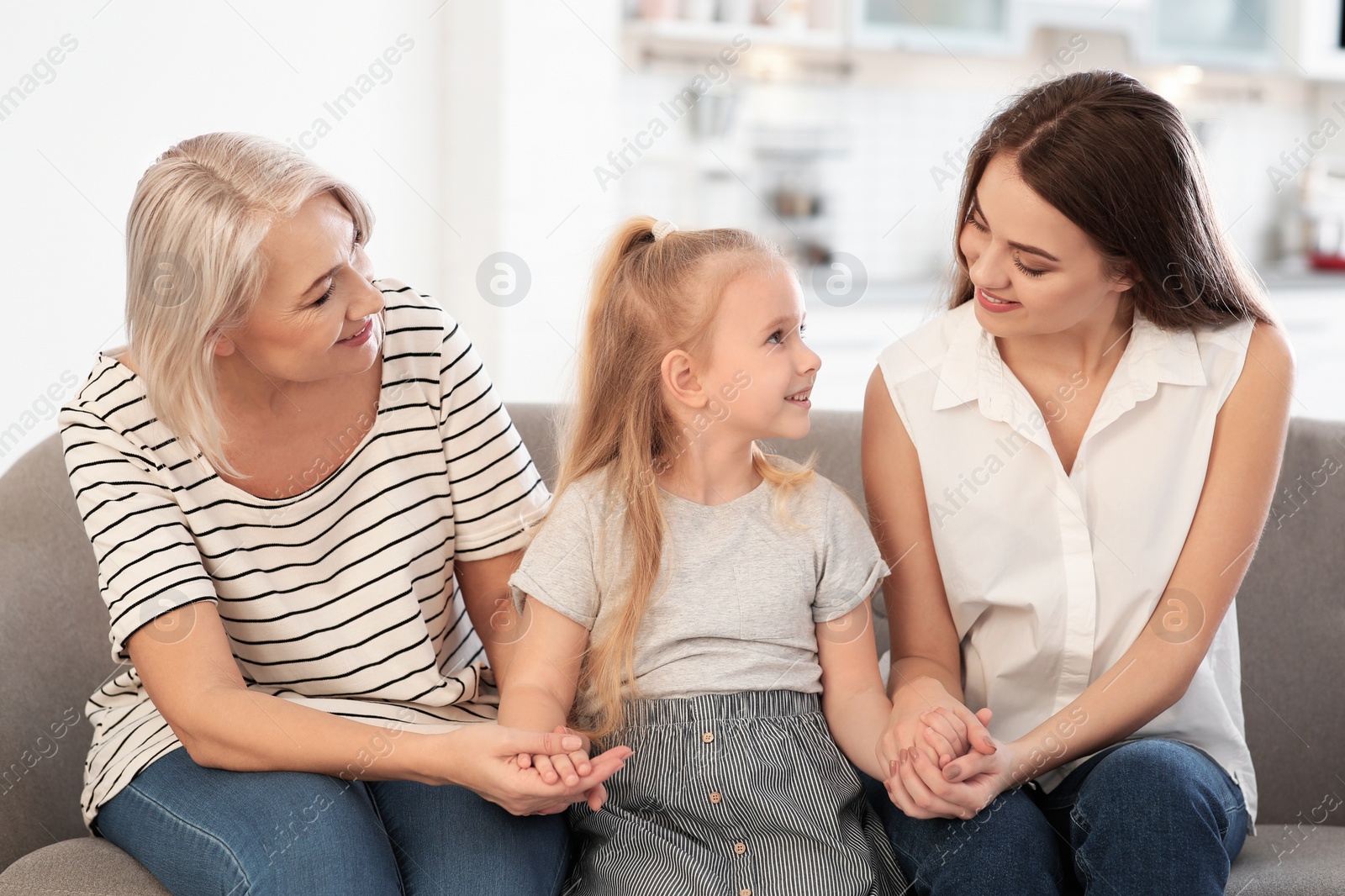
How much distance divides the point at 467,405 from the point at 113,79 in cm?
118

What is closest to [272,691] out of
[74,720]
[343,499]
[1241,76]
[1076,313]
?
[343,499]

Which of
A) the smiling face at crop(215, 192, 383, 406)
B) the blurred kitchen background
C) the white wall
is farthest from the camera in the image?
the blurred kitchen background

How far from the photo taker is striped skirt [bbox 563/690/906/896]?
1172mm

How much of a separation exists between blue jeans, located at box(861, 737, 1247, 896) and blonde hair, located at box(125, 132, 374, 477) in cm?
87

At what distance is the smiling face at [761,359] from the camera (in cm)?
127

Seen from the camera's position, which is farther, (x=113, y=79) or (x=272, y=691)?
(x=113, y=79)

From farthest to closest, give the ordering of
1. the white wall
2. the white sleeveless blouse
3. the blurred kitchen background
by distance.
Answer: the blurred kitchen background → the white wall → the white sleeveless blouse

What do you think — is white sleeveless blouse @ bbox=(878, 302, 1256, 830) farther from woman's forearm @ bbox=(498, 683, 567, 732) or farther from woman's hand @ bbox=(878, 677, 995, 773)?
woman's forearm @ bbox=(498, 683, 567, 732)

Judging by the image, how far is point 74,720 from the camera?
1.46 metres

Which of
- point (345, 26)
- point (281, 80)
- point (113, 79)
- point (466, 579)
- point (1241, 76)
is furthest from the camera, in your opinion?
point (1241, 76)

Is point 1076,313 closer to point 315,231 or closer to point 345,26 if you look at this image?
point 315,231

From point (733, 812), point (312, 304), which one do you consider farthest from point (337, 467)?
point (733, 812)

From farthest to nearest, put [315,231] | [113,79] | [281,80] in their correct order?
[281,80]
[113,79]
[315,231]

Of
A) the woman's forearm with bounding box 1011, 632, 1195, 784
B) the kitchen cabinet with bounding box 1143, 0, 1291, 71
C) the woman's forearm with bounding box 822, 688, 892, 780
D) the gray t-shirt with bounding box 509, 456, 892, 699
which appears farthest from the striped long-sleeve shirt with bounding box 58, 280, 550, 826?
the kitchen cabinet with bounding box 1143, 0, 1291, 71
